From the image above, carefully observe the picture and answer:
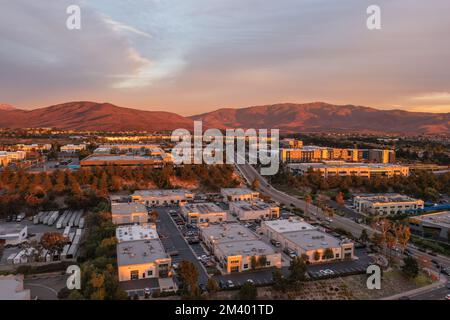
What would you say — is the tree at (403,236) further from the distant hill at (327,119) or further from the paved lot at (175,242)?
the distant hill at (327,119)

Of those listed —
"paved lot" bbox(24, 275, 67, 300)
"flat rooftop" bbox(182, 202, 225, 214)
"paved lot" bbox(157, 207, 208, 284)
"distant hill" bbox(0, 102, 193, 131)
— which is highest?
"distant hill" bbox(0, 102, 193, 131)

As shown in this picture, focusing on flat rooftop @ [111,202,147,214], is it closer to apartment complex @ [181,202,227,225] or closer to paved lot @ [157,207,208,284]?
paved lot @ [157,207,208,284]

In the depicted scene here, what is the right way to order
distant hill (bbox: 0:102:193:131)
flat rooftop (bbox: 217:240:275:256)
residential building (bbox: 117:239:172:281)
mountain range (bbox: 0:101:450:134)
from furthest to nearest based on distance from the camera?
mountain range (bbox: 0:101:450:134) → distant hill (bbox: 0:102:193:131) → flat rooftop (bbox: 217:240:275:256) → residential building (bbox: 117:239:172:281)

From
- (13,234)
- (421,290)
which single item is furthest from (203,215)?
(421,290)

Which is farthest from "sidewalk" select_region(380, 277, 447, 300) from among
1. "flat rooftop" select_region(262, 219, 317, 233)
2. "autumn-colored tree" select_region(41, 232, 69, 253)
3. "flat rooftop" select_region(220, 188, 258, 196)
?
"flat rooftop" select_region(220, 188, 258, 196)

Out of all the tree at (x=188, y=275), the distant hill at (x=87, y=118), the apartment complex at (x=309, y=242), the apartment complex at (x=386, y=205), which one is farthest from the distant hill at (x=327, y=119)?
the tree at (x=188, y=275)
